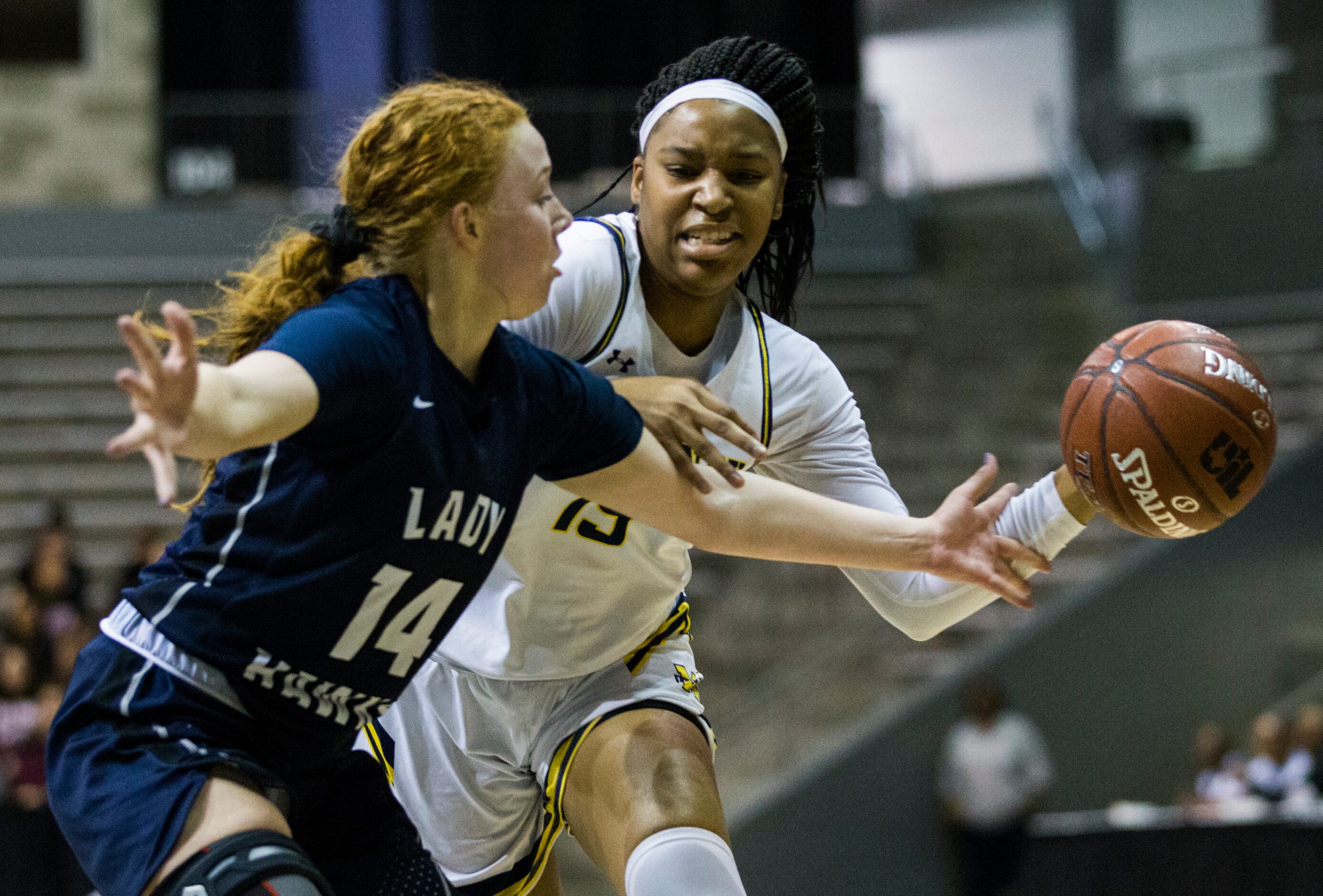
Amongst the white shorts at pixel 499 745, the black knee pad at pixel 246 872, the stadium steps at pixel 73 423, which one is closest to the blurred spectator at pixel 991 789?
the stadium steps at pixel 73 423

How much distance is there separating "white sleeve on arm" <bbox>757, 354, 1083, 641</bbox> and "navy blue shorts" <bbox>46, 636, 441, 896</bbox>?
1164 millimetres

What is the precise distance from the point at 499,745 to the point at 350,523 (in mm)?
1042

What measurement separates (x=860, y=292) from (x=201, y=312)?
9067 mm

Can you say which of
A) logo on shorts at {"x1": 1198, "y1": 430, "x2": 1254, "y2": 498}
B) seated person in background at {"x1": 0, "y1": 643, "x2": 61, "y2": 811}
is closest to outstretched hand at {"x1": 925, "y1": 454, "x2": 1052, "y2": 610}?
logo on shorts at {"x1": 1198, "y1": 430, "x2": 1254, "y2": 498}

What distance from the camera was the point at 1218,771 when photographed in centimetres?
769

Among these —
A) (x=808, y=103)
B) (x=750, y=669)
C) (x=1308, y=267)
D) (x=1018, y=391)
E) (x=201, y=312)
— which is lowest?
(x=750, y=669)

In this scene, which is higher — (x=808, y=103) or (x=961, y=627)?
(x=808, y=103)

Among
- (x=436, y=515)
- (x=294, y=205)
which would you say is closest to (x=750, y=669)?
(x=294, y=205)

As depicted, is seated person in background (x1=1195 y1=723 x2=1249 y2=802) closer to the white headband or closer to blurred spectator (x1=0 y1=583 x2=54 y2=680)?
the white headband

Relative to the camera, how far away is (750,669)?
345 inches

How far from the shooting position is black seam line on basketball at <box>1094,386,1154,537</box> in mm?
2893

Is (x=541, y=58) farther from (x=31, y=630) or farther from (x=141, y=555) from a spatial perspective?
(x=31, y=630)

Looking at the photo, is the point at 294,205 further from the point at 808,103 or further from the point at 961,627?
the point at 808,103

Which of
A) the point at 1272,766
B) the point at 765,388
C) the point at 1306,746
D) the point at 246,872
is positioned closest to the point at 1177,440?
the point at 765,388
